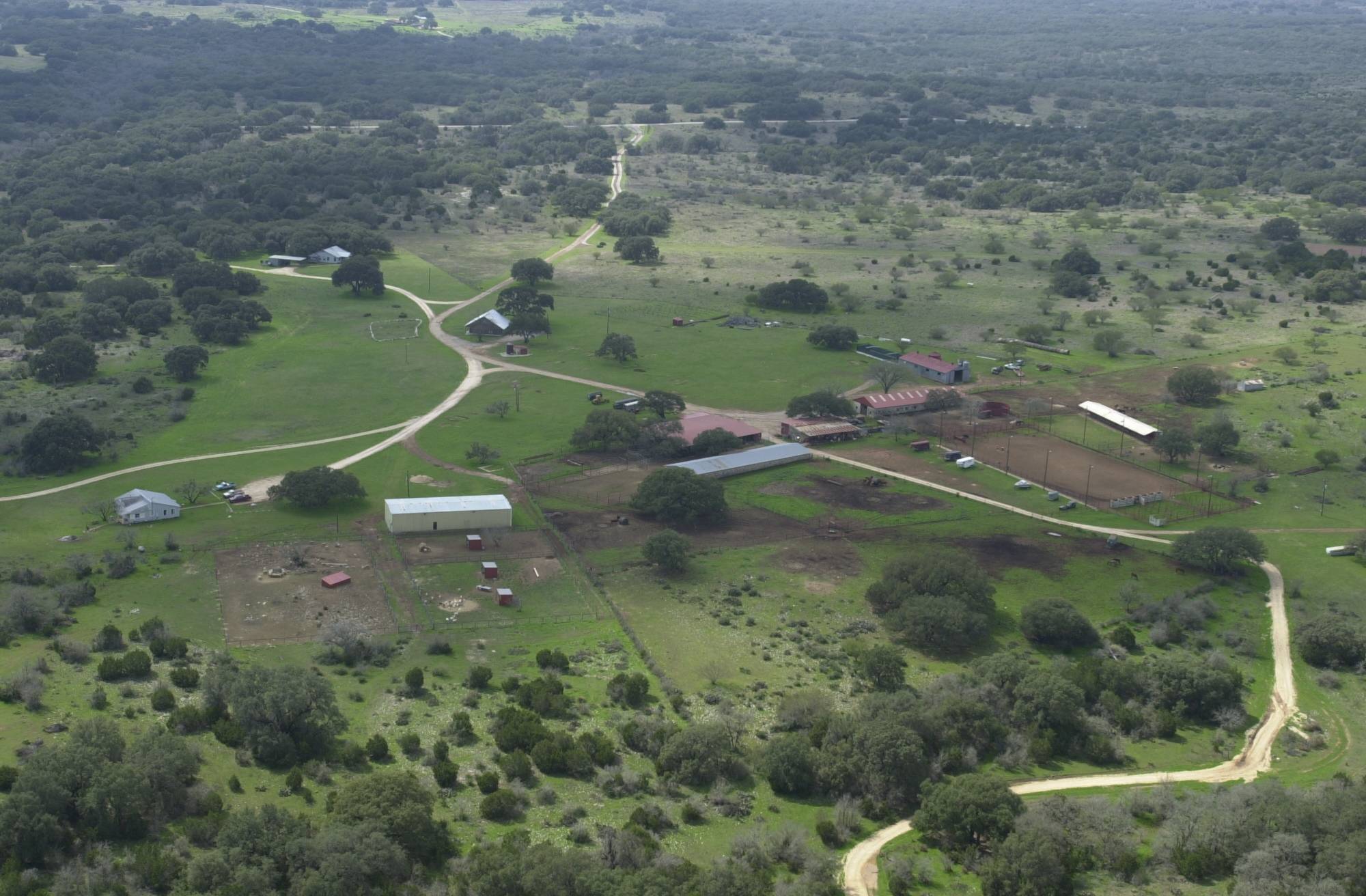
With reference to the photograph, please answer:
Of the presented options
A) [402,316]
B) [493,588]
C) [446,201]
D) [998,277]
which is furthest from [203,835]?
[446,201]

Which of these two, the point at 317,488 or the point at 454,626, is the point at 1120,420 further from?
the point at 317,488

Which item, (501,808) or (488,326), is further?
(488,326)

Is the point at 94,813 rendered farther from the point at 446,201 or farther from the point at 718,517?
the point at 446,201

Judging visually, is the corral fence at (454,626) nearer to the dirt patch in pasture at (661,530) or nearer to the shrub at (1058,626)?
the dirt patch in pasture at (661,530)

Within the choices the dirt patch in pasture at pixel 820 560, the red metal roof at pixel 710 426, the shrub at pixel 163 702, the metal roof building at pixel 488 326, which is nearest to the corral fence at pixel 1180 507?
the dirt patch in pasture at pixel 820 560

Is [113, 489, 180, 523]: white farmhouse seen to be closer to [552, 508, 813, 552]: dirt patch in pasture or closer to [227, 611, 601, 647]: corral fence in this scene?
[227, 611, 601, 647]: corral fence

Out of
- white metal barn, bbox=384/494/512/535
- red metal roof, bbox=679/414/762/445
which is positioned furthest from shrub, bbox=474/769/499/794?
red metal roof, bbox=679/414/762/445

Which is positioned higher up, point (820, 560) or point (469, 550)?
point (820, 560)

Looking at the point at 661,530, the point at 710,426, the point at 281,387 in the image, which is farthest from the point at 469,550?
the point at 281,387
